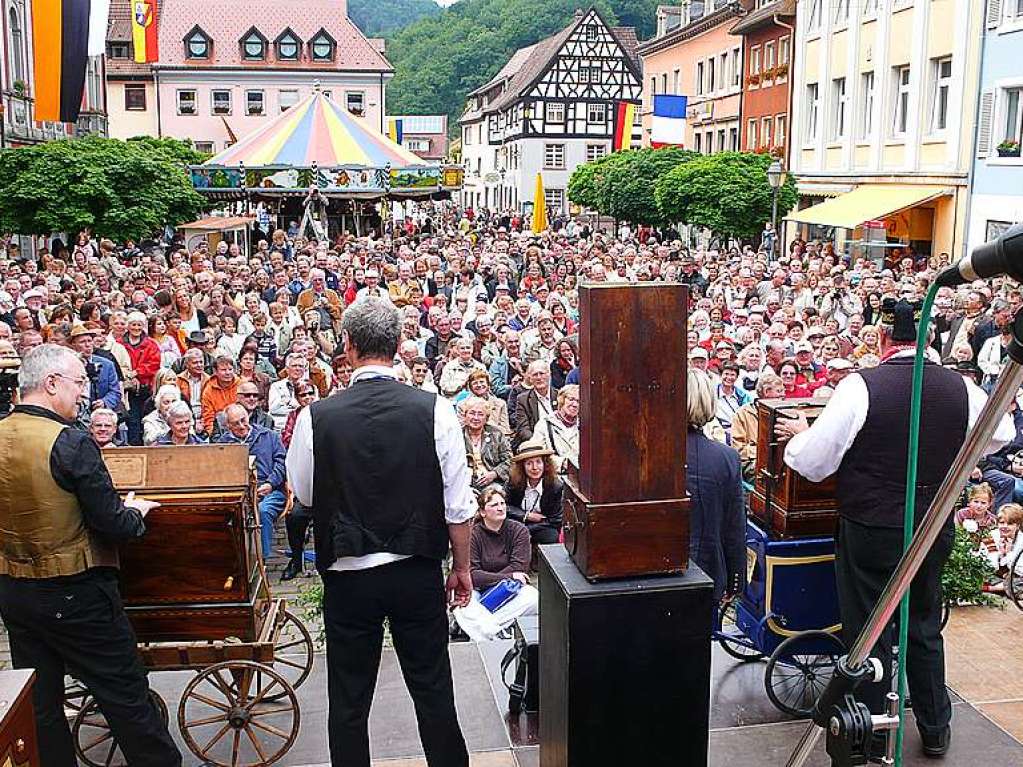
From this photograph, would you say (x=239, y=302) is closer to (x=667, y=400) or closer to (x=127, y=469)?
(x=127, y=469)

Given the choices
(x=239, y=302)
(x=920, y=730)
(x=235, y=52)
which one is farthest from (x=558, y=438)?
(x=235, y=52)

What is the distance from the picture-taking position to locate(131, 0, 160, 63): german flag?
34.7m

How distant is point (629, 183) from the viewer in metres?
33.9

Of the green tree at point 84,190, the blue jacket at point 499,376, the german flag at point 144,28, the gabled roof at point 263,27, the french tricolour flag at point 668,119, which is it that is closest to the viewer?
the blue jacket at point 499,376

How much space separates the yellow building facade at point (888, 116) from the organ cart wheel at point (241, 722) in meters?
21.3

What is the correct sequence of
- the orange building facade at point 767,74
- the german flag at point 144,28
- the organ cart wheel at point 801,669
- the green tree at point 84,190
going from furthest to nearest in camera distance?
1. the german flag at point 144,28
2. the orange building facade at point 767,74
3. the green tree at point 84,190
4. the organ cart wheel at point 801,669

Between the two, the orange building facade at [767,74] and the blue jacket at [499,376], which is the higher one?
the orange building facade at [767,74]

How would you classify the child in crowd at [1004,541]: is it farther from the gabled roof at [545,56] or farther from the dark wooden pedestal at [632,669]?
the gabled roof at [545,56]

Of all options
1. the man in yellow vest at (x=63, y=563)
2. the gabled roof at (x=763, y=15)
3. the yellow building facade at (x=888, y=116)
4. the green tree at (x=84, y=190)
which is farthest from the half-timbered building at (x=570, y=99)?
the man in yellow vest at (x=63, y=563)

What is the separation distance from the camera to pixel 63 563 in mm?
3660

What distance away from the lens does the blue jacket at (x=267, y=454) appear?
25.4 feet

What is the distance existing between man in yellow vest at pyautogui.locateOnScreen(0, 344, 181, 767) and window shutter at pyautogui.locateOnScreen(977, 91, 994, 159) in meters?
21.9

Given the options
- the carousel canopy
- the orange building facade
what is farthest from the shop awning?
the carousel canopy

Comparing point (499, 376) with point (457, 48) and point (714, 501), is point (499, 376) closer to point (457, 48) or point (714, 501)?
point (714, 501)
